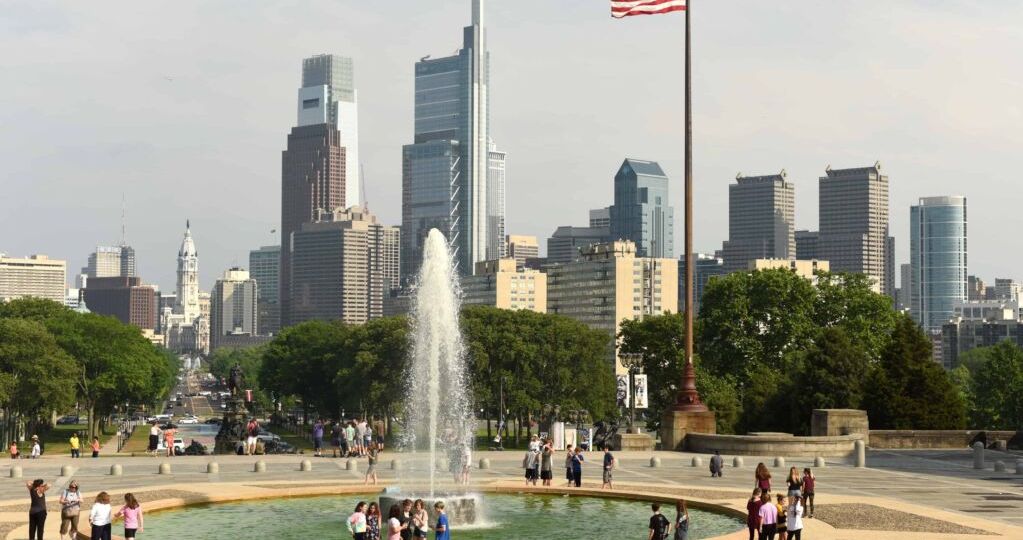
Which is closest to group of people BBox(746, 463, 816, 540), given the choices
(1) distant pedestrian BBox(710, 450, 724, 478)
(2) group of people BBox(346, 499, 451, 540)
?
(2) group of people BBox(346, 499, 451, 540)

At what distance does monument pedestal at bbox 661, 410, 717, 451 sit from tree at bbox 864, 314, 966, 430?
12.1 meters

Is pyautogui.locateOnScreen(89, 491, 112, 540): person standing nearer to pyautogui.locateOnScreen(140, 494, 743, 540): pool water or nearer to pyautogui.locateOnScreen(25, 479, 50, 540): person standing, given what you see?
pyautogui.locateOnScreen(25, 479, 50, 540): person standing

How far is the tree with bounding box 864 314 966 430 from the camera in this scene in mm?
72062

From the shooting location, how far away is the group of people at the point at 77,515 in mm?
33156

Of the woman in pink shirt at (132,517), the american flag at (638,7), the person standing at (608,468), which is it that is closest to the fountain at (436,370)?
the person standing at (608,468)

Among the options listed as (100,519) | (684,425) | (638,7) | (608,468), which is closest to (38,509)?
(100,519)

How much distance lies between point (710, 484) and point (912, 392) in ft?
82.9

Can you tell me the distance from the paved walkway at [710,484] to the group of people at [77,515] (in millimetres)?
1620

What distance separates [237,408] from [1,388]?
27.0 m

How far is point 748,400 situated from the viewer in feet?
286

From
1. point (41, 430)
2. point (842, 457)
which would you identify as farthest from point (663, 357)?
point (41, 430)

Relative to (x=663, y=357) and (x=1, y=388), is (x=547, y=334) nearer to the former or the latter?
(x=663, y=357)

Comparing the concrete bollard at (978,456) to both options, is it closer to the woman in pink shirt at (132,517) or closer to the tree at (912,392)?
the tree at (912,392)

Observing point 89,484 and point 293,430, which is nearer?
point 89,484
